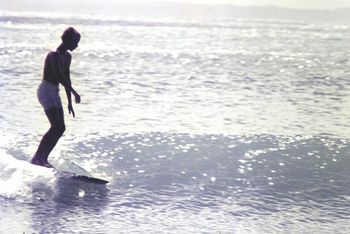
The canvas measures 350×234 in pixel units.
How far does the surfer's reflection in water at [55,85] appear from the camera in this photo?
848 cm

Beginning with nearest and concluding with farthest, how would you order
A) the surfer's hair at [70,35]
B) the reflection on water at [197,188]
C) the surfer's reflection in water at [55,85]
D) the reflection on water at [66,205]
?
the reflection on water at [66,205] < the reflection on water at [197,188] < the surfer's hair at [70,35] < the surfer's reflection in water at [55,85]

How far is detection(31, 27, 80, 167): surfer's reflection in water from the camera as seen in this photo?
27.8 ft

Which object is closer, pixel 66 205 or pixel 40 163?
pixel 66 205

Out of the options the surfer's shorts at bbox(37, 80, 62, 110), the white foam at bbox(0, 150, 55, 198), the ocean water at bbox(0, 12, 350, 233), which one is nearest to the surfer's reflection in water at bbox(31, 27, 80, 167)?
the surfer's shorts at bbox(37, 80, 62, 110)

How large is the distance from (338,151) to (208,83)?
11778 mm

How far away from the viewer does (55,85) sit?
8.71m

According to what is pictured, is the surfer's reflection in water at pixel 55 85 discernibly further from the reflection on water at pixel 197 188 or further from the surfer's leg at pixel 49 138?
the reflection on water at pixel 197 188

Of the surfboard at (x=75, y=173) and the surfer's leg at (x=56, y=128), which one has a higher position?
the surfer's leg at (x=56, y=128)

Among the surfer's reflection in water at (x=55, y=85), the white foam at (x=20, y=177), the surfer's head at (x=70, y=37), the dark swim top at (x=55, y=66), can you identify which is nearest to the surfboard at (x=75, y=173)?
the white foam at (x=20, y=177)

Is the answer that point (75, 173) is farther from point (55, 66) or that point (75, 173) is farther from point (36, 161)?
point (55, 66)

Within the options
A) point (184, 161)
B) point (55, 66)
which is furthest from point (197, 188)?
point (55, 66)

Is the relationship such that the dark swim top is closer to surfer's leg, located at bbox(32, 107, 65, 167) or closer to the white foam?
surfer's leg, located at bbox(32, 107, 65, 167)

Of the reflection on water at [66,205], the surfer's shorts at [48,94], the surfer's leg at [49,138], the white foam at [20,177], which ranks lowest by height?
the white foam at [20,177]

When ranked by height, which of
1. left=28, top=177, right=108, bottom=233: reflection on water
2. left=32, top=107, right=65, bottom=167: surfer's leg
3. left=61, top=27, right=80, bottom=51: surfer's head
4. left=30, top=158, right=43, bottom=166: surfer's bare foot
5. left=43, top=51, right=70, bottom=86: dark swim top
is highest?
left=61, top=27, right=80, bottom=51: surfer's head
